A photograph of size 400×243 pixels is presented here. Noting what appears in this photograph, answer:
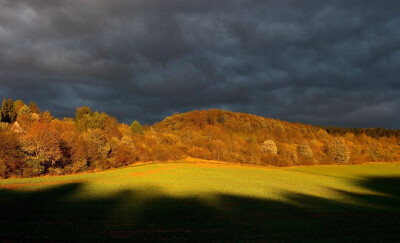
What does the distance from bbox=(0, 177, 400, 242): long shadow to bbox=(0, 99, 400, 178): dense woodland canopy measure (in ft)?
97.7

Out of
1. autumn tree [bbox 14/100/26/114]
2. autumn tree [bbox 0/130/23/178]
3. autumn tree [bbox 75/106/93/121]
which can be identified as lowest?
autumn tree [bbox 0/130/23/178]

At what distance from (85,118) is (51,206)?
92.4 metres

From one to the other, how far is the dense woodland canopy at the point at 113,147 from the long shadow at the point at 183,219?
29.8 meters

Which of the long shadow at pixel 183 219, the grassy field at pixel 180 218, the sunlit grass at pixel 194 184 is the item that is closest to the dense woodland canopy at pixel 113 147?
the sunlit grass at pixel 194 184

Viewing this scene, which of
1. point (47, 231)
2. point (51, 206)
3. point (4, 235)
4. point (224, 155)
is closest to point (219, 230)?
point (47, 231)

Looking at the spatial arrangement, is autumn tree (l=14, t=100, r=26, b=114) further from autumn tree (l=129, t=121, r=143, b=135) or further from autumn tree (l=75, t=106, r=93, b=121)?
autumn tree (l=129, t=121, r=143, b=135)

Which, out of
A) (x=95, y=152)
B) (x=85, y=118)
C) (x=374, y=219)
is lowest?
(x=374, y=219)

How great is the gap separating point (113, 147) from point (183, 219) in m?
81.0

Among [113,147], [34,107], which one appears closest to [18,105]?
[34,107]

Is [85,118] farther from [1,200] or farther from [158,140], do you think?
[1,200]

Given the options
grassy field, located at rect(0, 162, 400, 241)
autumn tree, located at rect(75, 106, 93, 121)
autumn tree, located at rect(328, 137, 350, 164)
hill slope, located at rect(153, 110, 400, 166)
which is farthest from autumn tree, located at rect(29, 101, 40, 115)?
autumn tree, located at rect(328, 137, 350, 164)

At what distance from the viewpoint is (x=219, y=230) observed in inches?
854

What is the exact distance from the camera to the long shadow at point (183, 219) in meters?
19.3

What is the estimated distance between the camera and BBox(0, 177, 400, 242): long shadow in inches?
761
